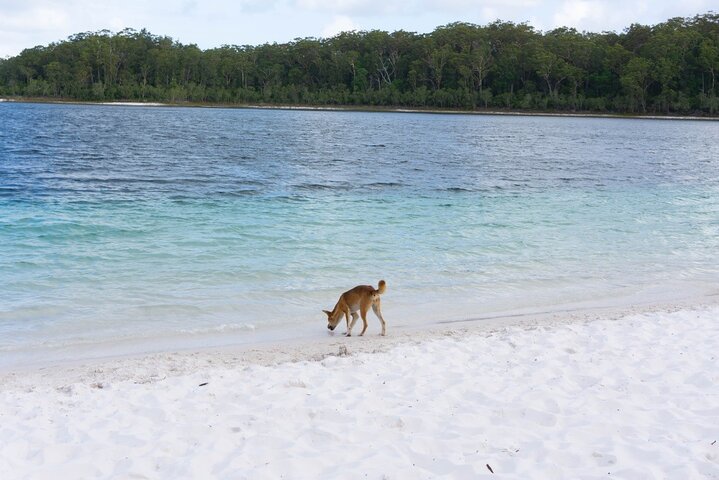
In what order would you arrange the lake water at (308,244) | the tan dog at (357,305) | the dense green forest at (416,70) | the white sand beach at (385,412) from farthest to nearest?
the dense green forest at (416,70)
the lake water at (308,244)
the tan dog at (357,305)
the white sand beach at (385,412)

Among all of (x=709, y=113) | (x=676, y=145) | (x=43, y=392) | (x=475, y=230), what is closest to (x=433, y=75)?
(x=709, y=113)

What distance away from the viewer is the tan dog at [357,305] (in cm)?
884

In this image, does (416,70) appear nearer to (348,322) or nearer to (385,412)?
(348,322)

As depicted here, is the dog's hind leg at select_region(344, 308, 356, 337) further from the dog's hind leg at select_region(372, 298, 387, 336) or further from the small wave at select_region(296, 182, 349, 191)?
the small wave at select_region(296, 182, 349, 191)

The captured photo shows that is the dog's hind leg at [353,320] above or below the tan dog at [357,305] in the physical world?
below

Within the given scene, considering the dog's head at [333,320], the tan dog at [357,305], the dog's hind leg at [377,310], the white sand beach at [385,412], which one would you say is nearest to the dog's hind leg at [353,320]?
the tan dog at [357,305]

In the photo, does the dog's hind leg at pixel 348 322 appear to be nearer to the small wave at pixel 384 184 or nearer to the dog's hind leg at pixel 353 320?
the dog's hind leg at pixel 353 320

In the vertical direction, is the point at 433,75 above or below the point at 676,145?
above

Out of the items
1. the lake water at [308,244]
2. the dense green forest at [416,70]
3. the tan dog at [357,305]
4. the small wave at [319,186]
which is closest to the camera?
the tan dog at [357,305]

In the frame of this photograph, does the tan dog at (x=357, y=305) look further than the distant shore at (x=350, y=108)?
No

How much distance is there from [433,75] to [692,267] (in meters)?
145

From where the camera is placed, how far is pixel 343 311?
914 centimetres

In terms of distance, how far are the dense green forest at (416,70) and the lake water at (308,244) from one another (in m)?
110

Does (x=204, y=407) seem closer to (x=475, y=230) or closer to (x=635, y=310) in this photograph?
(x=635, y=310)
